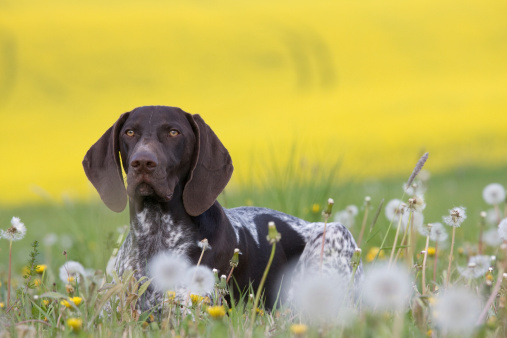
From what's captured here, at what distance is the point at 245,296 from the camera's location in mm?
5719

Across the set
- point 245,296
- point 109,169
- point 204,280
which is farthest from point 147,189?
point 245,296

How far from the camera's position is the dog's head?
4918 mm

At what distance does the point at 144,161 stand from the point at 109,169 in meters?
0.73

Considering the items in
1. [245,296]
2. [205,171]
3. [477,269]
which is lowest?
[245,296]

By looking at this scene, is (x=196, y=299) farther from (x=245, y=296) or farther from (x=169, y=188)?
(x=245, y=296)

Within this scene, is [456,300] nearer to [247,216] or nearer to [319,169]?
[247,216]

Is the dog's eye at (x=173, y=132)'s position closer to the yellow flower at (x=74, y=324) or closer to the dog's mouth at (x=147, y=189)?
the dog's mouth at (x=147, y=189)

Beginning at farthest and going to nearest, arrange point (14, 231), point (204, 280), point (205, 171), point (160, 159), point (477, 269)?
point (477, 269) → point (205, 171) → point (160, 159) → point (14, 231) → point (204, 280)

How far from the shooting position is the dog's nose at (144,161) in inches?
188

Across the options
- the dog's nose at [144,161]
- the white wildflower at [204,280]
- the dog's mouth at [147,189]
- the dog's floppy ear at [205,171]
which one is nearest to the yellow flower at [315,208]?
the dog's floppy ear at [205,171]

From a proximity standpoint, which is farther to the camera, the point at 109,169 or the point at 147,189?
the point at 109,169

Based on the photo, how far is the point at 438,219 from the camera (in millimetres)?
10938

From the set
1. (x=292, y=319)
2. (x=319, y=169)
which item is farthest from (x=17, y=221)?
(x=319, y=169)

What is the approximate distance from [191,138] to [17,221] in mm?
1289
